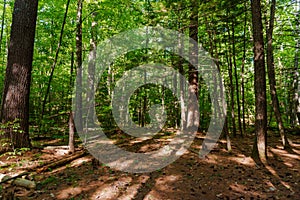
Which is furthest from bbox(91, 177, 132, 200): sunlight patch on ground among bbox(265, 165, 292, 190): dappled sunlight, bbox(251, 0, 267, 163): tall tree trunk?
bbox(251, 0, 267, 163): tall tree trunk

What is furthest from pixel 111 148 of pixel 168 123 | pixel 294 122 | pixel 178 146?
pixel 294 122

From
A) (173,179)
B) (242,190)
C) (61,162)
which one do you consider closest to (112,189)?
(173,179)

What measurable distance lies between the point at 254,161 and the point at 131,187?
12.0 feet

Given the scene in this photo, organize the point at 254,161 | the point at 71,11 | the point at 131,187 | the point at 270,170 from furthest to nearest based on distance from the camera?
the point at 71,11
the point at 254,161
the point at 270,170
the point at 131,187

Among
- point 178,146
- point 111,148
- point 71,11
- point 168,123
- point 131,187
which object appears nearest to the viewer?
point 131,187

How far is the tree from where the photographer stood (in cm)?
582

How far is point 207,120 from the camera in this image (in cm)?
1536

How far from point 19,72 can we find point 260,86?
23.3ft

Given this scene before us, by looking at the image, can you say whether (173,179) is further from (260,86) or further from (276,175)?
(260,86)

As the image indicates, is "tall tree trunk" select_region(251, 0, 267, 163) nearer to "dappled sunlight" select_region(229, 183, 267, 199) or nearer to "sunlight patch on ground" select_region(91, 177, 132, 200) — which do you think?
"dappled sunlight" select_region(229, 183, 267, 199)

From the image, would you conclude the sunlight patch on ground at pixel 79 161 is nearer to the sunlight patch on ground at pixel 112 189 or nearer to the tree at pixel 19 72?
the tree at pixel 19 72

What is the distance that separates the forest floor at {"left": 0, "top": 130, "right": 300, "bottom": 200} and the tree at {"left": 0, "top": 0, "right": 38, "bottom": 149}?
2.71ft

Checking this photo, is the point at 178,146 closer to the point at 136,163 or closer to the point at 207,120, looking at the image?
the point at 136,163

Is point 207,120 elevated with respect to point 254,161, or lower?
elevated
